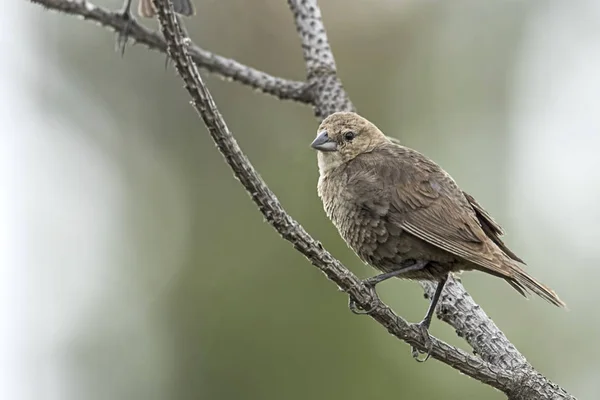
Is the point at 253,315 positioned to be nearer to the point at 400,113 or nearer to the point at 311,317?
the point at 311,317

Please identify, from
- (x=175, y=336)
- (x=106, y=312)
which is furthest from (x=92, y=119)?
(x=175, y=336)

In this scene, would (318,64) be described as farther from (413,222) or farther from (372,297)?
(372,297)

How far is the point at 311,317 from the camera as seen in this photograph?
335 inches

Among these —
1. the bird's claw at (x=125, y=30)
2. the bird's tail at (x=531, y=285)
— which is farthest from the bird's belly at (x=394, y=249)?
the bird's claw at (x=125, y=30)

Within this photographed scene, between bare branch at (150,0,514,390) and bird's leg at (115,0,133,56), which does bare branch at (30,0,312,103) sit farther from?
bare branch at (150,0,514,390)

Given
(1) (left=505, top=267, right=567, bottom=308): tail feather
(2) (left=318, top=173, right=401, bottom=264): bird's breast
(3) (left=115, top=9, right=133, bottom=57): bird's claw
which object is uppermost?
(3) (left=115, top=9, right=133, bottom=57): bird's claw

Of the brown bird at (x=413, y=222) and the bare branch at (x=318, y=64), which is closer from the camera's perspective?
the brown bird at (x=413, y=222)

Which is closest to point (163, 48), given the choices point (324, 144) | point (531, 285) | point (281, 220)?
point (324, 144)

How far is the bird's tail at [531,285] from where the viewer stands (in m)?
3.62

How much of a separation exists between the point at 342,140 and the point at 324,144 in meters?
0.09

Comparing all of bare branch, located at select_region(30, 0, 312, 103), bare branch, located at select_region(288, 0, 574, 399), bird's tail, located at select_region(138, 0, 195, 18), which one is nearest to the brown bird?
bare branch, located at select_region(288, 0, 574, 399)

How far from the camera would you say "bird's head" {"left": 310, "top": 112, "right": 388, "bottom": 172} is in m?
4.50

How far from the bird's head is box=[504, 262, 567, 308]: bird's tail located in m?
1.06

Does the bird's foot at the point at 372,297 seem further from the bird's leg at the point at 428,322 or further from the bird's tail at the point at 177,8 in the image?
the bird's tail at the point at 177,8
